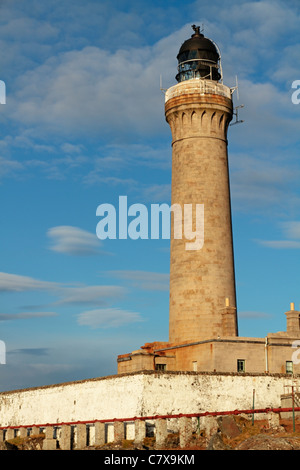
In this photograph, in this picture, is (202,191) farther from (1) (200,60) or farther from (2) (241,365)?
(2) (241,365)

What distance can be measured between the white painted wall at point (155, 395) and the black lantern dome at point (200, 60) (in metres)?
23.3

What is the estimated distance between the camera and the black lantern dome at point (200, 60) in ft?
169

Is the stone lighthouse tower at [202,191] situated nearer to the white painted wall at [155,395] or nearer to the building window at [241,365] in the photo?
the building window at [241,365]

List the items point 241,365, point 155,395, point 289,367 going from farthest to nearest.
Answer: point 289,367
point 241,365
point 155,395

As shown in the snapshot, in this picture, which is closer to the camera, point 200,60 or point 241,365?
point 241,365

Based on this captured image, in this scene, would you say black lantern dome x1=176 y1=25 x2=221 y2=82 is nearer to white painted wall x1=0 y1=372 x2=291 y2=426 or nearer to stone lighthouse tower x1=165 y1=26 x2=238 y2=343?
stone lighthouse tower x1=165 y1=26 x2=238 y2=343

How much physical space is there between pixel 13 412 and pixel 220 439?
24.3m

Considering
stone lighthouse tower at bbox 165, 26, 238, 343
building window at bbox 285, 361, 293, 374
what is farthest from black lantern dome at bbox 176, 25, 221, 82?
building window at bbox 285, 361, 293, 374

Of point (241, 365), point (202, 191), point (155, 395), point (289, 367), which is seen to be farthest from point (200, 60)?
point (155, 395)

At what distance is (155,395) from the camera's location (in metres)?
37.5

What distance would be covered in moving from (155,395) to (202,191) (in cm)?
1649

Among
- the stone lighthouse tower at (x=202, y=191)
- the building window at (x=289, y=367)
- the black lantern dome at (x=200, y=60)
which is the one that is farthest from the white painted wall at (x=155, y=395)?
the black lantern dome at (x=200, y=60)

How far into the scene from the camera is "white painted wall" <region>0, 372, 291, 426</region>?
37.5 metres
